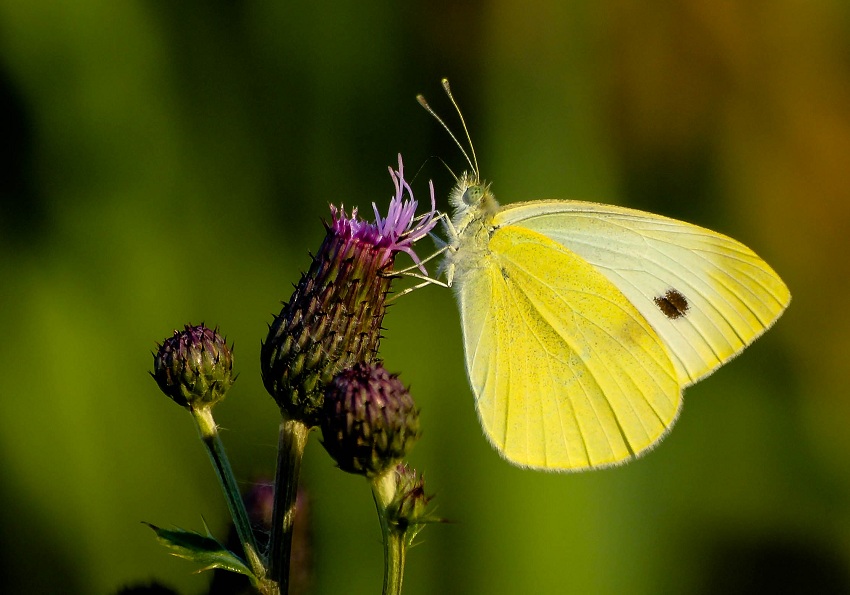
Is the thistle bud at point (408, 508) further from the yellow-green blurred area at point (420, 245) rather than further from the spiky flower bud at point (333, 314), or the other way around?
the yellow-green blurred area at point (420, 245)

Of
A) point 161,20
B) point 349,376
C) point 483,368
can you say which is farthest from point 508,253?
point 161,20

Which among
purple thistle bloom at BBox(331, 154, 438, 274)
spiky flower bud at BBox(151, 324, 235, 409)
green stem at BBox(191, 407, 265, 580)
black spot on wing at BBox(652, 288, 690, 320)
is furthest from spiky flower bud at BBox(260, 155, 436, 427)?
black spot on wing at BBox(652, 288, 690, 320)

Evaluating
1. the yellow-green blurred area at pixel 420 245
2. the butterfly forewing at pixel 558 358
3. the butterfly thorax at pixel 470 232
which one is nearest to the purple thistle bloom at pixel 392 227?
the butterfly thorax at pixel 470 232

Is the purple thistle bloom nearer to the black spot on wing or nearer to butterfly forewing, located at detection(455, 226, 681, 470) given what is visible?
butterfly forewing, located at detection(455, 226, 681, 470)

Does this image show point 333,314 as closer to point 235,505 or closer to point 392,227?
point 392,227

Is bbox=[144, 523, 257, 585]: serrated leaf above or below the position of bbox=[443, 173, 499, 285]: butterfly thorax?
below

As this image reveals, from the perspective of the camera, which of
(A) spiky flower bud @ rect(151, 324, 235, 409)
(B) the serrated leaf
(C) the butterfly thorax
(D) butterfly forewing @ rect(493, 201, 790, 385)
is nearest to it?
(B) the serrated leaf

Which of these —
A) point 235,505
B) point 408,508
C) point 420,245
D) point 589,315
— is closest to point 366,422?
point 408,508

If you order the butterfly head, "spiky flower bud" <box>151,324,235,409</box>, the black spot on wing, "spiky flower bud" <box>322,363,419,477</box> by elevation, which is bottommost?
"spiky flower bud" <box>322,363,419,477</box>
